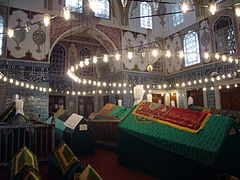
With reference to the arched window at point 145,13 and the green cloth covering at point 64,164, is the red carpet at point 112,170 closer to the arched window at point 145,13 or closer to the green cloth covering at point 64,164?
the green cloth covering at point 64,164

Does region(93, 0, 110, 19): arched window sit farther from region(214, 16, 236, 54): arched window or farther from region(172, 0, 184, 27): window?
region(214, 16, 236, 54): arched window

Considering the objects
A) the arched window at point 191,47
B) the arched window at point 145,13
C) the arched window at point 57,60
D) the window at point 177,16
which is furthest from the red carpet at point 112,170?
the window at point 177,16

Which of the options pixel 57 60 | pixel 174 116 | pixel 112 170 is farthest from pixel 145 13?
pixel 112 170

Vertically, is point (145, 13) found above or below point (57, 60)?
above

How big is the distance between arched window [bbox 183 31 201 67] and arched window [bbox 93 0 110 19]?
522 centimetres

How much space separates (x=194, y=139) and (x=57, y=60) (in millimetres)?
11722

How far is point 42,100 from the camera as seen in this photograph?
28.7ft

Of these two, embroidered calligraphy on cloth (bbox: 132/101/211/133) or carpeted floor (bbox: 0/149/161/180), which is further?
carpeted floor (bbox: 0/149/161/180)

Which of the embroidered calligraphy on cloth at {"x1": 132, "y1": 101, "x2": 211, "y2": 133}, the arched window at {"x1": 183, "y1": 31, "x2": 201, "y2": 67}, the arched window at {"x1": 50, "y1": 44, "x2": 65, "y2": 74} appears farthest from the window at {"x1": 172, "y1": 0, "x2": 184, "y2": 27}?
the embroidered calligraphy on cloth at {"x1": 132, "y1": 101, "x2": 211, "y2": 133}

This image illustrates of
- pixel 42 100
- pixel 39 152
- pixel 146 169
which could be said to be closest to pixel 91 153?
pixel 39 152

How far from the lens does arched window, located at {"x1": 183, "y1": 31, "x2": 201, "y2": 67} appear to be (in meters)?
11.0

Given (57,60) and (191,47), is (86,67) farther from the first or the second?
(191,47)

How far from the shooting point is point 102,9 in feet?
37.7

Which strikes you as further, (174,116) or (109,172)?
(109,172)
